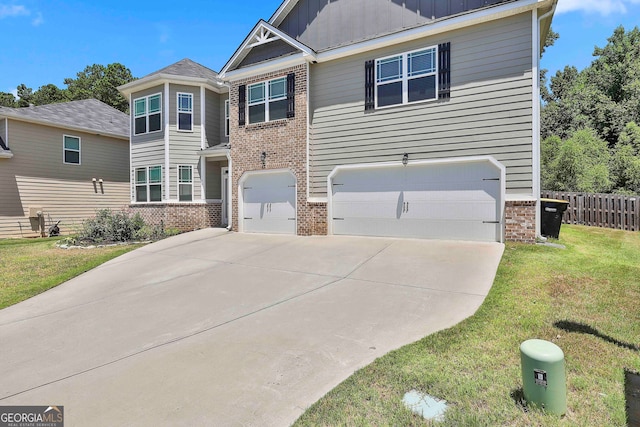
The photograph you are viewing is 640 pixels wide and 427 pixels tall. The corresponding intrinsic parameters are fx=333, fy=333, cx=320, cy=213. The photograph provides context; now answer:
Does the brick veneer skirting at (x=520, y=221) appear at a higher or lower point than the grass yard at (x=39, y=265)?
higher

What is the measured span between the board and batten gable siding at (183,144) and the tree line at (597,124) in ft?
56.4

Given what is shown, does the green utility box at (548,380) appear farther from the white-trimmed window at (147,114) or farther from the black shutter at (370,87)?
the white-trimmed window at (147,114)

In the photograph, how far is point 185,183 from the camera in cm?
1441

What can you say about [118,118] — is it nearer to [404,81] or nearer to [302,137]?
[302,137]

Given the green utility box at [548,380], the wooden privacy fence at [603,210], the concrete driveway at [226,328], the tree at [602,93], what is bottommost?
the concrete driveway at [226,328]

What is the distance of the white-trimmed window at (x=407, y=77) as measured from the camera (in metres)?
9.28

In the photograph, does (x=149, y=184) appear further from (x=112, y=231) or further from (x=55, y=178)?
(x=55, y=178)

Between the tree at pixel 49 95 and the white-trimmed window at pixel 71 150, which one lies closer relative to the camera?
the white-trimmed window at pixel 71 150

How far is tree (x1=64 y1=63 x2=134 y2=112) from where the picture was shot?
3701 centimetres

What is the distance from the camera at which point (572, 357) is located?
3324mm

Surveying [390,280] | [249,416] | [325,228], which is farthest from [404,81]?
[249,416]

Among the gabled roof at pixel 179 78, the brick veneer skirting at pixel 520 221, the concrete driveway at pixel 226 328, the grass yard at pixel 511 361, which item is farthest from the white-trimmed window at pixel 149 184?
the grass yard at pixel 511 361

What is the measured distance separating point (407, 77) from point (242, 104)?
20.0ft

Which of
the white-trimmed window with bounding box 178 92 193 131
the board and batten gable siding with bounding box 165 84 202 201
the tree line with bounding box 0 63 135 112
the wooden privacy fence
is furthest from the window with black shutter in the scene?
the tree line with bounding box 0 63 135 112
